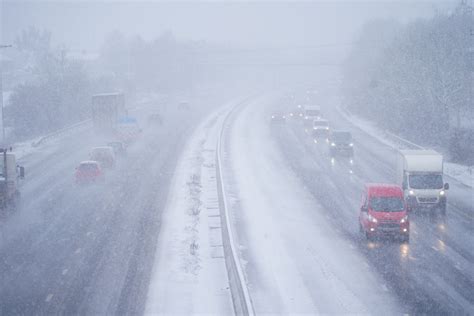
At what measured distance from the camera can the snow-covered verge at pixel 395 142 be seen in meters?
36.8

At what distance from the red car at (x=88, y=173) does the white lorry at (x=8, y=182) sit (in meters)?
4.67

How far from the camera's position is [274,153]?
151 feet

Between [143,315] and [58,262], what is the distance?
5649mm

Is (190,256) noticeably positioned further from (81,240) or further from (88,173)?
(88,173)

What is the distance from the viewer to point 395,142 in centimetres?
5222

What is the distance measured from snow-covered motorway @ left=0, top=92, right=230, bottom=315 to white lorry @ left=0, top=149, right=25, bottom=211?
674 mm

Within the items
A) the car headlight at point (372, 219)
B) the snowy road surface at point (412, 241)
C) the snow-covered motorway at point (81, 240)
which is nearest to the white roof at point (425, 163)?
the snowy road surface at point (412, 241)

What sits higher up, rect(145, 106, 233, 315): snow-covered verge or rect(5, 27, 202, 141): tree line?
rect(5, 27, 202, 141): tree line

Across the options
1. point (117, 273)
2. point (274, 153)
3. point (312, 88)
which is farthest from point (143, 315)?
point (312, 88)

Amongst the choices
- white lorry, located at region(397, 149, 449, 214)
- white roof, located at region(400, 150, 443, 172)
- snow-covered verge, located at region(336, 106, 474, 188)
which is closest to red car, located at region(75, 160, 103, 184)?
white lorry, located at region(397, 149, 449, 214)

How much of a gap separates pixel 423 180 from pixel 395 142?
25.7 m

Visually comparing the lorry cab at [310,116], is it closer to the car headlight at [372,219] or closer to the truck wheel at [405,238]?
the car headlight at [372,219]

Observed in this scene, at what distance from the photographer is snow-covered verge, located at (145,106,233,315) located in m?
15.9

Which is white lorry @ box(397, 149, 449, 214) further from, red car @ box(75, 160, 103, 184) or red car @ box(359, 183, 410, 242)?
red car @ box(75, 160, 103, 184)
